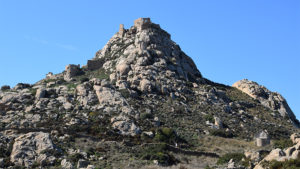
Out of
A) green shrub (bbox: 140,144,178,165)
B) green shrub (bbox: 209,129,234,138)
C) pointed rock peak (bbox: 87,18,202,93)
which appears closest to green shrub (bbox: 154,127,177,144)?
green shrub (bbox: 140,144,178,165)

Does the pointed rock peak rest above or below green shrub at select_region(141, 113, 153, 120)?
above

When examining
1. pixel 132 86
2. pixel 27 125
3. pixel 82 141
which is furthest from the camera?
pixel 132 86

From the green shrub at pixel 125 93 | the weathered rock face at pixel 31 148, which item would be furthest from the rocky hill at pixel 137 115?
the weathered rock face at pixel 31 148

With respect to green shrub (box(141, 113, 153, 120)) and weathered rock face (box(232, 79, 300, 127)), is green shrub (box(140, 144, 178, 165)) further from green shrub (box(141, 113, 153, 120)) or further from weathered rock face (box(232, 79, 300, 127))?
weathered rock face (box(232, 79, 300, 127))

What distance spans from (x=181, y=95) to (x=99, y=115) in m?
21.4

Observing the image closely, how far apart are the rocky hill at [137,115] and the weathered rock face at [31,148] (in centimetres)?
14

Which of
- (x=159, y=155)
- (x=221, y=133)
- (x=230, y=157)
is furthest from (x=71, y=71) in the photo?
(x=230, y=157)

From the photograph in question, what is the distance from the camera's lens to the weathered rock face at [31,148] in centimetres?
5453

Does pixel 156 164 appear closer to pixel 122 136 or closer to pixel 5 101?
pixel 122 136

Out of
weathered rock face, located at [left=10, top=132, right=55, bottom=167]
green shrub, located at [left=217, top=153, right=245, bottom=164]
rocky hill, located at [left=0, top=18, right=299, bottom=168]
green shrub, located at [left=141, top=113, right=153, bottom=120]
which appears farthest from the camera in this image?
green shrub, located at [left=141, top=113, right=153, bottom=120]

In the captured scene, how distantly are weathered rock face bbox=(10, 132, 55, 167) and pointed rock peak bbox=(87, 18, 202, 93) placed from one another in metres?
29.1

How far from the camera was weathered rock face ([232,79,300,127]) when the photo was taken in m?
104

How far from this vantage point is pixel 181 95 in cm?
8838

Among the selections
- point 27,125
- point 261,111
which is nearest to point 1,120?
point 27,125
